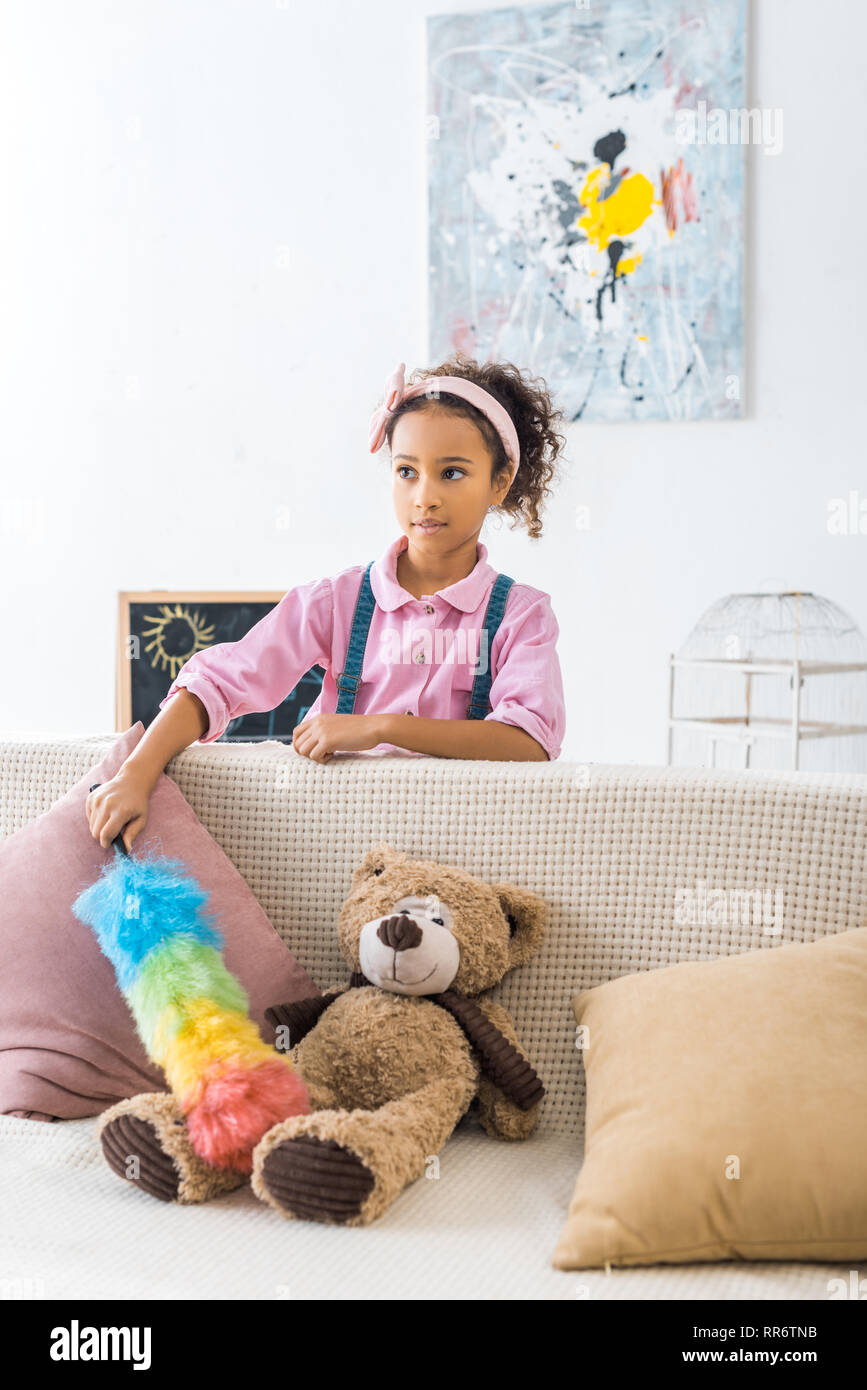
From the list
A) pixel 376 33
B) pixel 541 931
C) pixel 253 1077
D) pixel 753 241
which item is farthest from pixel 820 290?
pixel 253 1077

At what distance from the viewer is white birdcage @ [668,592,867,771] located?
2740 millimetres

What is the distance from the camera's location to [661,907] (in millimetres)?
1264

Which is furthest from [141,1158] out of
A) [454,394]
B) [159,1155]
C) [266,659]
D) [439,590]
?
[454,394]

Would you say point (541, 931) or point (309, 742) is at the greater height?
point (309, 742)

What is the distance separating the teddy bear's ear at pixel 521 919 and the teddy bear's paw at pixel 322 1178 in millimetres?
314

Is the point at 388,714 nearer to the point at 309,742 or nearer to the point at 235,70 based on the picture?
the point at 309,742

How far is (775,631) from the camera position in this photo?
2783 millimetres

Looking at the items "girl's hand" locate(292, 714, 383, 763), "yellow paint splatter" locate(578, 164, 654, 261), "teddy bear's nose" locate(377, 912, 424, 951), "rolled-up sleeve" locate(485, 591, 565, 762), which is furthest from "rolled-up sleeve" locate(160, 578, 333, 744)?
"yellow paint splatter" locate(578, 164, 654, 261)

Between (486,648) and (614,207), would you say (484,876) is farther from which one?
(614,207)

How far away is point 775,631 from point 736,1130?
1968 mm

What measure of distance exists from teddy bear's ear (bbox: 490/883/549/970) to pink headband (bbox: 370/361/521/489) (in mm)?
641

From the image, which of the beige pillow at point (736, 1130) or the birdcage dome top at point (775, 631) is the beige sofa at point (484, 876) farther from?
the birdcage dome top at point (775, 631)

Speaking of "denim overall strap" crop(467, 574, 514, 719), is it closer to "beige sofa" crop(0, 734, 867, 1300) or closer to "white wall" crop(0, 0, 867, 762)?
"beige sofa" crop(0, 734, 867, 1300)
